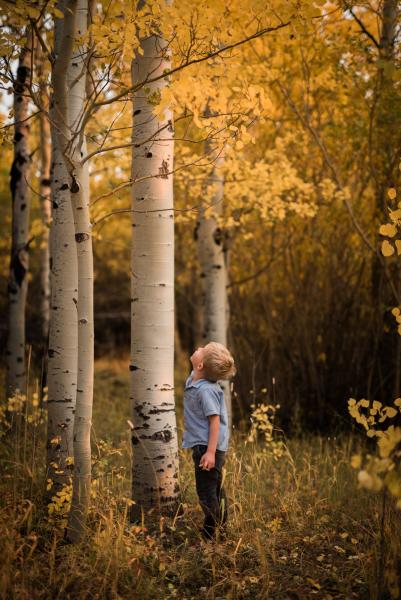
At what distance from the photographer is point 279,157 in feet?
20.5

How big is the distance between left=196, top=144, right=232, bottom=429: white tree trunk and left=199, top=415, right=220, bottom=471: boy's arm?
2727 mm

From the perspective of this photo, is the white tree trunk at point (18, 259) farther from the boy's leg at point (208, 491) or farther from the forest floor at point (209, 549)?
the boy's leg at point (208, 491)

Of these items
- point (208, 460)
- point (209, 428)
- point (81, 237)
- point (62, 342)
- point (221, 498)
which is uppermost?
point (81, 237)

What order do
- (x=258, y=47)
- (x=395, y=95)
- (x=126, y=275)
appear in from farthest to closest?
(x=126, y=275), (x=258, y=47), (x=395, y=95)

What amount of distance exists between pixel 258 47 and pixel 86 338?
188 inches

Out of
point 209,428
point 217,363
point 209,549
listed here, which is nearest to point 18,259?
point 217,363

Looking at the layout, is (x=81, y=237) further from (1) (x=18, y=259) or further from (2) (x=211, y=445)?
(1) (x=18, y=259)

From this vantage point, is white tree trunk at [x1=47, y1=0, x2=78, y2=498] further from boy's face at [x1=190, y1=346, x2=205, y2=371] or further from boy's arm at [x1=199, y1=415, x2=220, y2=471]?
boy's arm at [x1=199, y1=415, x2=220, y2=471]

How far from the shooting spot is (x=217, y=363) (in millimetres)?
3062

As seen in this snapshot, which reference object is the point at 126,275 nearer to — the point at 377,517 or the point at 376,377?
the point at 376,377

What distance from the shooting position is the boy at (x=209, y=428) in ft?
9.88

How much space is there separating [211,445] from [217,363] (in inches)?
18.4

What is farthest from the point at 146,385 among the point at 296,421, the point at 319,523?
the point at 296,421

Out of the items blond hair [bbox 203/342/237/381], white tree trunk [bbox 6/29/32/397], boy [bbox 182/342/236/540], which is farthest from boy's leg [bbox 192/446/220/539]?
white tree trunk [bbox 6/29/32/397]
